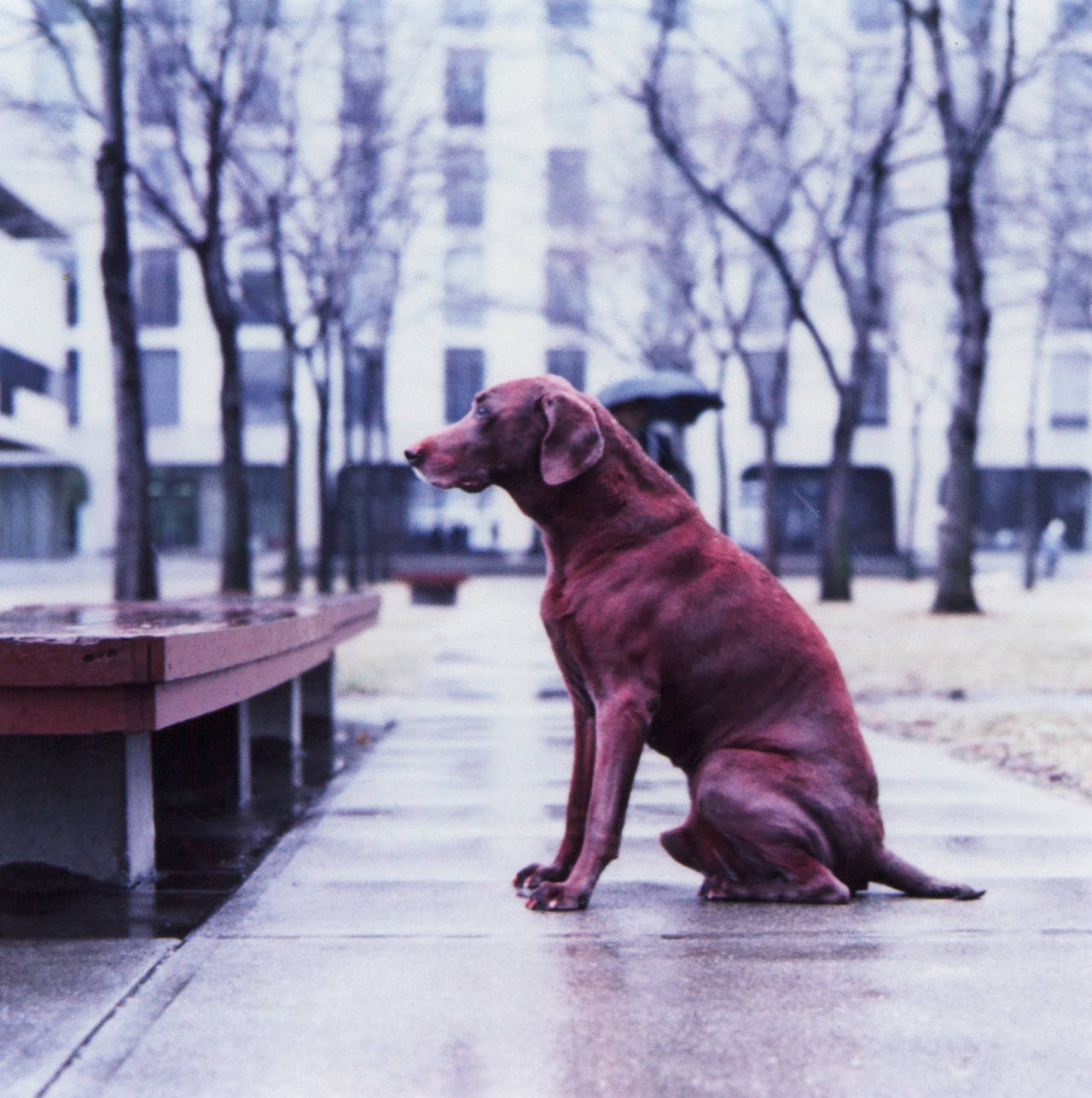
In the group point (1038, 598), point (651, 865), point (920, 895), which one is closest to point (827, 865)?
point (920, 895)

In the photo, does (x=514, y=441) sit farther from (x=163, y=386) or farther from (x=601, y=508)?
(x=163, y=386)

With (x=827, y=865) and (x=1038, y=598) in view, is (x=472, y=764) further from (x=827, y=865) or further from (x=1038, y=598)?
(x=1038, y=598)

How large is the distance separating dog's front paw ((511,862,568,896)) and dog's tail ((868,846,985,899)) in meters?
0.86

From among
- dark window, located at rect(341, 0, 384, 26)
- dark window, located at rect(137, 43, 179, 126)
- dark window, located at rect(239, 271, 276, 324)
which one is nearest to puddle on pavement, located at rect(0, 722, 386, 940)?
dark window, located at rect(137, 43, 179, 126)

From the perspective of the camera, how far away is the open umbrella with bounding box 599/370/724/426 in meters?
12.5

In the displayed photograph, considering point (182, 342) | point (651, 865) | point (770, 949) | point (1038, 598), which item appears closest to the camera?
point (770, 949)

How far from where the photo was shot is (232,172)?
70.4 ft

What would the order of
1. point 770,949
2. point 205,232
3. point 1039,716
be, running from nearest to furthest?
point 770,949, point 1039,716, point 205,232

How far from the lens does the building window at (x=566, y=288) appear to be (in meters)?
33.4

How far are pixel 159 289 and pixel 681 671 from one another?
47.7m

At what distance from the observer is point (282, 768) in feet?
21.9

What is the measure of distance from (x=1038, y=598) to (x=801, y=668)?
2570 centimetres

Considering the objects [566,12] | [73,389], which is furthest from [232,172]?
[73,389]

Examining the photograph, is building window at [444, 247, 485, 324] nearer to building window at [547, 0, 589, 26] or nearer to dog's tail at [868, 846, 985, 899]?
building window at [547, 0, 589, 26]
